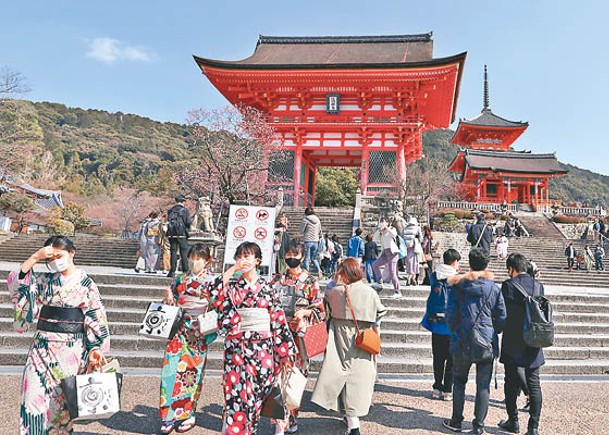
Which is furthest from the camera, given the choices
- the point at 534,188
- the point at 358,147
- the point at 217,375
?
the point at 534,188

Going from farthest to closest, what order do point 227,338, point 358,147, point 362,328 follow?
point 358,147, point 362,328, point 227,338

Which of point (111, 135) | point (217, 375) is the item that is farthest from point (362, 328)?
point (111, 135)

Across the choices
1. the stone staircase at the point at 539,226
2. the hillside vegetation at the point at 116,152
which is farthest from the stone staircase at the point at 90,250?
the hillside vegetation at the point at 116,152

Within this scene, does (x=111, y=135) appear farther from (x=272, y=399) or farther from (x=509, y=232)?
(x=272, y=399)

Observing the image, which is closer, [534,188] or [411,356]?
[411,356]

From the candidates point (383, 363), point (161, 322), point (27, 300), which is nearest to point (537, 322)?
point (383, 363)

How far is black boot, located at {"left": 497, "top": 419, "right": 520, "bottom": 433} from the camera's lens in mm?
3463

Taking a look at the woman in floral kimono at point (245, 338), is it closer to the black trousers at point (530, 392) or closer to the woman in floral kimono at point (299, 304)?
the woman in floral kimono at point (299, 304)

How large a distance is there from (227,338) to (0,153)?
65.8 ft

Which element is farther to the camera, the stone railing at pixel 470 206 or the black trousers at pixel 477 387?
the stone railing at pixel 470 206

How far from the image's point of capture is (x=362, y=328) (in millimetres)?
3309

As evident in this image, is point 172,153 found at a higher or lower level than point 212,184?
higher

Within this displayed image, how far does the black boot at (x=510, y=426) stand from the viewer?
11.4 ft

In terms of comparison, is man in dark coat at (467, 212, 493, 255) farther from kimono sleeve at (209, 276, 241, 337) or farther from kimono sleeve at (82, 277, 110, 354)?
kimono sleeve at (82, 277, 110, 354)
